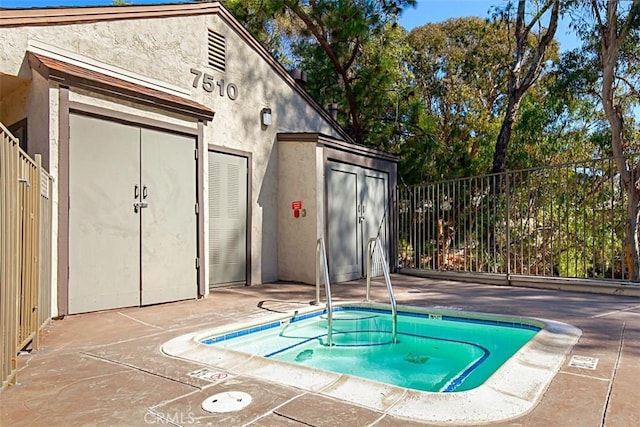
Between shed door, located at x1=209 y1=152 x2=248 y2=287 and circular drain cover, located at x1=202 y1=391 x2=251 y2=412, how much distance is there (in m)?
4.17

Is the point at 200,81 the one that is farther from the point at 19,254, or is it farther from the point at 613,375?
the point at 613,375

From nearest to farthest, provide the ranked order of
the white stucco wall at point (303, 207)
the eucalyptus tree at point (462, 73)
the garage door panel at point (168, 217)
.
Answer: the garage door panel at point (168, 217)
the white stucco wall at point (303, 207)
the eucalyptus tree at point (462, 73)

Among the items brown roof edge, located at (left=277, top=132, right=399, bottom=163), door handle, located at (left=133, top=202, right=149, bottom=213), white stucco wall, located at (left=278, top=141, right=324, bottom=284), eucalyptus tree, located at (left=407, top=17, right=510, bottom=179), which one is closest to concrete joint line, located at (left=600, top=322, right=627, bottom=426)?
white stucco wall, located at (left=278, top=141, right=324, bottom=284)

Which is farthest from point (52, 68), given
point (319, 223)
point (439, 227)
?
point (439, 227)

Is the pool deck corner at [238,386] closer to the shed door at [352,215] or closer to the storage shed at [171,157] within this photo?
the storage shed at [171,157]

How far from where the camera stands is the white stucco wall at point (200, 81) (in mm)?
4547

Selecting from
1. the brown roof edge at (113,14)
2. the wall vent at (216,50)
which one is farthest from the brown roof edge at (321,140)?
the wall vent at (216,50)

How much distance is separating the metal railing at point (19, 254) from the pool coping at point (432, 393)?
3.01 ft

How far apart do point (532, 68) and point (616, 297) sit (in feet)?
22.2

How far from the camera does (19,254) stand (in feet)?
8.41

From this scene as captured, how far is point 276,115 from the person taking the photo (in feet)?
24.9

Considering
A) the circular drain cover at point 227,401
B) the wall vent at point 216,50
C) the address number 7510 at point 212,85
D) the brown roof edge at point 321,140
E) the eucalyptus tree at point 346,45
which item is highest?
the eucalyptus tree at point 346,45

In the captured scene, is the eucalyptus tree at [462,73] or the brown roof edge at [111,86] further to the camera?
the eucalyptus tree at [462,73]

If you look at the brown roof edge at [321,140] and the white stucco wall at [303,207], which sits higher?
the brown roof edge at [321,140]
